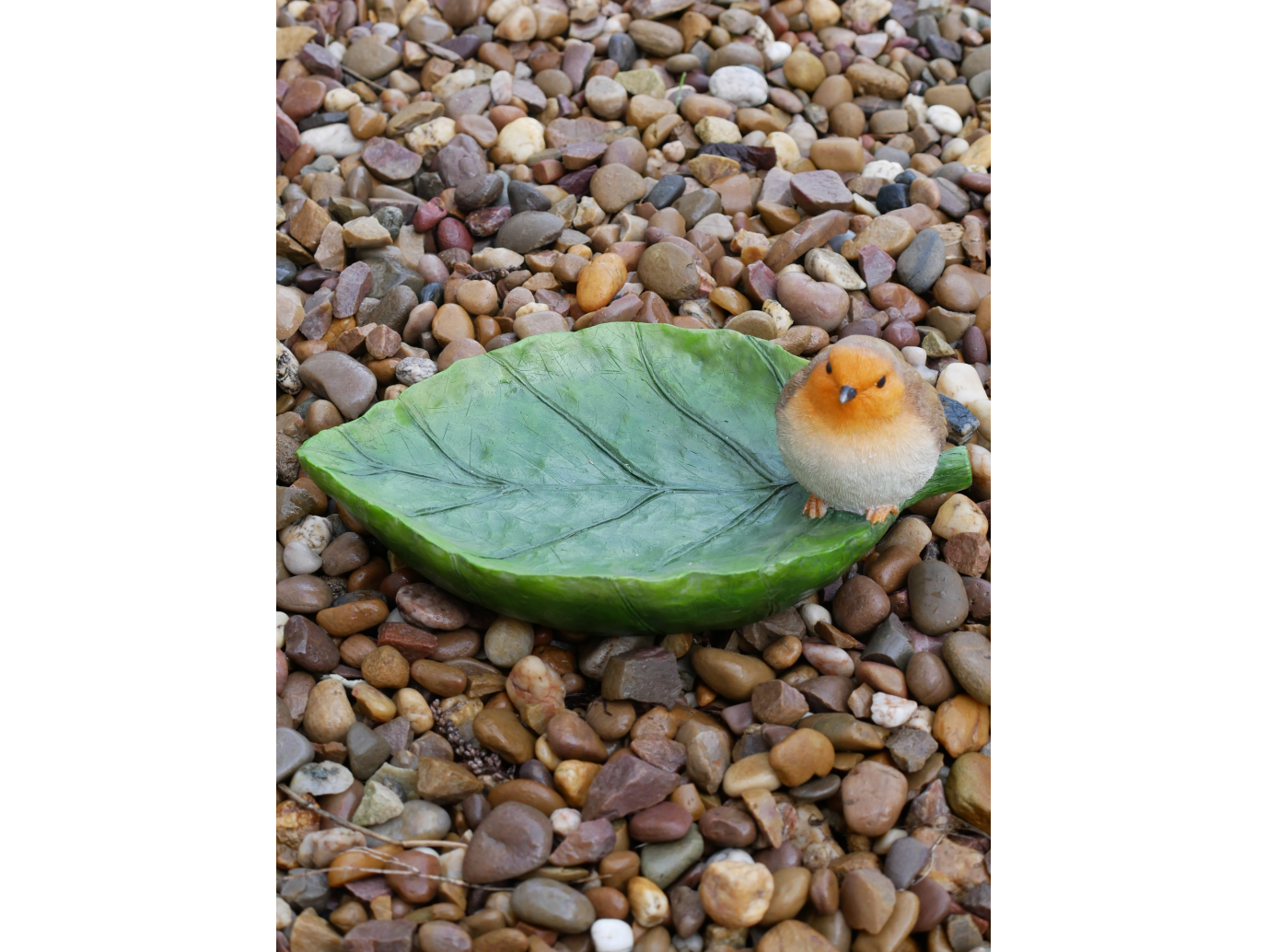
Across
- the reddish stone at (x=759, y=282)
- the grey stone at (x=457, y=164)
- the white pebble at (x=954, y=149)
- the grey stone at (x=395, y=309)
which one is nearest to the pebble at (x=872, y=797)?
the reddish stone at (x=759, y=282)

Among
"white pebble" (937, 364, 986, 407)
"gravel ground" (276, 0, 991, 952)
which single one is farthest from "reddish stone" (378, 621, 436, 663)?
"white pebble" (937, 364, 986, 407)

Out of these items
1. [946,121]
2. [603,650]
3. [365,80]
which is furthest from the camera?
[365,80]

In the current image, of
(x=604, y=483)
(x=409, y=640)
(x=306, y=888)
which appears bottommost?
(x=306, y=888)

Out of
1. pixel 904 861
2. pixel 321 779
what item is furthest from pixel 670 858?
pixel 321 779

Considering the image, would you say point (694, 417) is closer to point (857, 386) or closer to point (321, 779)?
point (857, 386)

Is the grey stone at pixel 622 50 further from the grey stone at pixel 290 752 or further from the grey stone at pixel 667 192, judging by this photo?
the grey stone at pixel 290 752

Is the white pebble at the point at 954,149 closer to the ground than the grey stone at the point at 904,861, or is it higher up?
higher up
